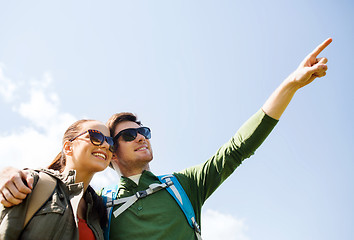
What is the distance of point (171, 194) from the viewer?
495cm

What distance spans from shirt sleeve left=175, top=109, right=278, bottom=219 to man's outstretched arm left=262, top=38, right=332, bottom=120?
0.15 meters

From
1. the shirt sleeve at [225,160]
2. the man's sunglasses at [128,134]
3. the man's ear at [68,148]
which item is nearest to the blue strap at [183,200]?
the shirt sleeve at [225,160]

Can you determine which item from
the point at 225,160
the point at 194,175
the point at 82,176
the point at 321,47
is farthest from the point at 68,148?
the point at 321,47

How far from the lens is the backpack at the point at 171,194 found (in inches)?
187

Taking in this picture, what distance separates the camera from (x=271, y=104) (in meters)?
4.70

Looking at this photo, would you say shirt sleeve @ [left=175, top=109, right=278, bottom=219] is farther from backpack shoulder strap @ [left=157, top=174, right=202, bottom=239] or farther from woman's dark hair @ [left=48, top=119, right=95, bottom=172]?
woman's dark hair @ [left=48, top=119, right=95, bottom=172]

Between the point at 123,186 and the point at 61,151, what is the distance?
1.16 meters

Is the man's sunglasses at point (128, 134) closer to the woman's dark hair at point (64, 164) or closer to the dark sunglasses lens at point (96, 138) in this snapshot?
the woman's dark hair at point (64, 164)

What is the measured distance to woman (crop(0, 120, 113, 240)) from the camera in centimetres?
324

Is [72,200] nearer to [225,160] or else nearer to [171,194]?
[171,194]

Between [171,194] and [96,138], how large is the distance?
4.76 ft

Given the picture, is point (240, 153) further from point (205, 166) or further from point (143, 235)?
point (143, 235)

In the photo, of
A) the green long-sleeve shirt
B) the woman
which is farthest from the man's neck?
the woman

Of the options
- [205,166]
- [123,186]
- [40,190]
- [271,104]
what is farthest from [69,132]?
[271,104]
